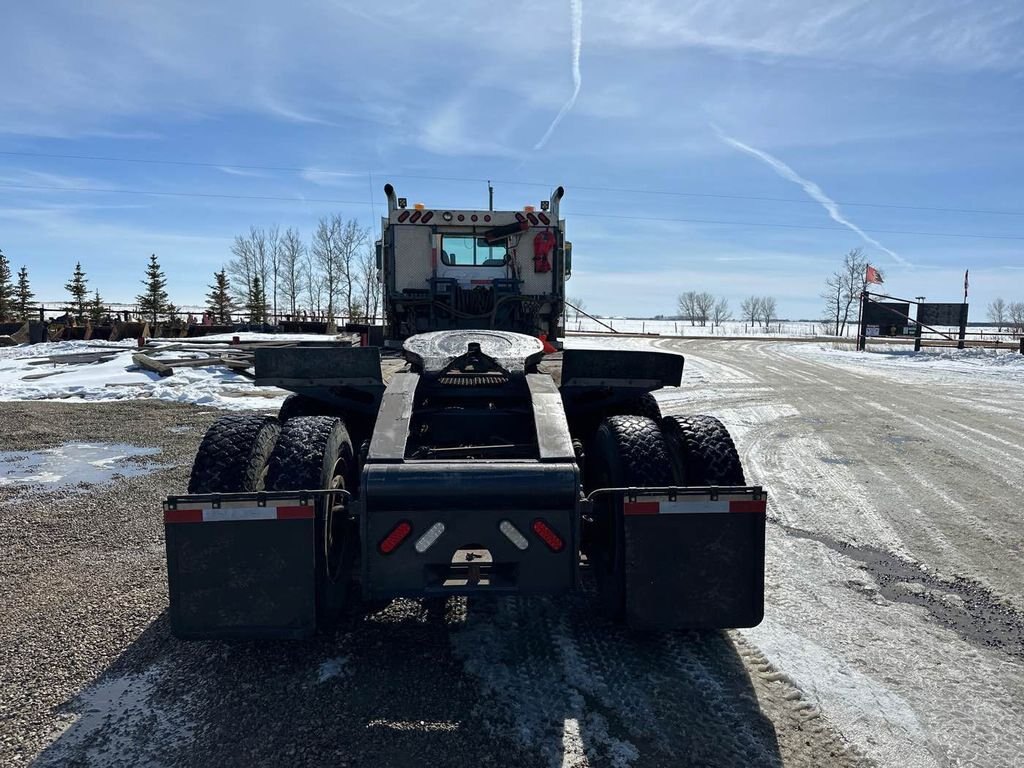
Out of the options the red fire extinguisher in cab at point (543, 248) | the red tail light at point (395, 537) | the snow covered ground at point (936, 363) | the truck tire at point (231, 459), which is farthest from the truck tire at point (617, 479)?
the snow covered ground at point (936, 363)

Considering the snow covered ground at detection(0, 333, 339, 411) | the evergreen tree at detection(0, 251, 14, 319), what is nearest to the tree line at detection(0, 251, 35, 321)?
the evergreen tree at detection(0, 251, 14, 319)

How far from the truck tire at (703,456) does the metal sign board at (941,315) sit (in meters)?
31.3

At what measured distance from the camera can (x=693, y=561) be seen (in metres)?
2.95

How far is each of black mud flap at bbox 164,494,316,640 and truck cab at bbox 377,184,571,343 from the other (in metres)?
4.60

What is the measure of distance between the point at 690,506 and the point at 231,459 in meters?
2.21

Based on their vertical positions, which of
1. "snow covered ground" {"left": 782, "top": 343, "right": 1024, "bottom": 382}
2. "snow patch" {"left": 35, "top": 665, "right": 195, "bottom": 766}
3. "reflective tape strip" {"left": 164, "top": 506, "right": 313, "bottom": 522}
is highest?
"reflective tape strip" {"left": 164, "top": 506, "right": 313, "bottom": 522}

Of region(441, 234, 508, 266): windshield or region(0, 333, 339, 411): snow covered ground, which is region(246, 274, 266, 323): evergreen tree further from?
region(441, 234, 508, 266): windshield

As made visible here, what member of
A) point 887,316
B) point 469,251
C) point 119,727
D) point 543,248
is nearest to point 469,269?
point 469,251

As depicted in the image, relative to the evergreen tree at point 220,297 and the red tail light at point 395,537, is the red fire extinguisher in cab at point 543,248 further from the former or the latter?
the evergreen tree at point 220,297

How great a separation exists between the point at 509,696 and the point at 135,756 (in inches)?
55.8

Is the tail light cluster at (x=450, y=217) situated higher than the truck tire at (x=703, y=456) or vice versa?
the tail light cluster at (x=450, y=217)

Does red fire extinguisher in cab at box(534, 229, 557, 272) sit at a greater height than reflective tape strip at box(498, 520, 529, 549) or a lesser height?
greater

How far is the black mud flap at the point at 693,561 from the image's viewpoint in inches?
115

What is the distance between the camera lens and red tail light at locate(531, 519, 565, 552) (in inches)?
112
